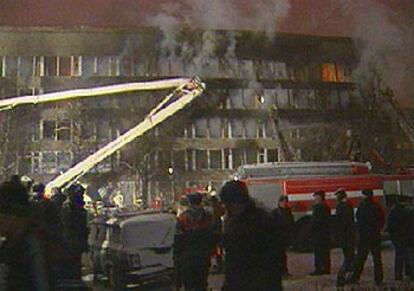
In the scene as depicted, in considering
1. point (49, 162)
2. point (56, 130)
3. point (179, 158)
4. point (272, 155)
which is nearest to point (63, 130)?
point (56, 130)

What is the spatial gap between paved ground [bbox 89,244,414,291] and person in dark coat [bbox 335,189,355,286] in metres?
0.03

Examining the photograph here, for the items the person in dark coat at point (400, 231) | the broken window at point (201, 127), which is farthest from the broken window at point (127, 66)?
the person in dark coat at point (400, 231)

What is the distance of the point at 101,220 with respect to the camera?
6.62 feet

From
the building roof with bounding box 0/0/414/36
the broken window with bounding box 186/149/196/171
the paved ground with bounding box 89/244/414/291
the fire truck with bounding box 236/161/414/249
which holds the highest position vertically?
the building roof with bounding box 0/0/414/36

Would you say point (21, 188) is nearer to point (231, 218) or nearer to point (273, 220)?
point (231, 218)

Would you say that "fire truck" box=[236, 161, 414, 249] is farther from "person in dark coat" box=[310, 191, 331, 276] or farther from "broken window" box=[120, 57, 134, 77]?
"broken window" box=[120, 57, 134, 77]

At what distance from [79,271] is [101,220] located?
0.21m

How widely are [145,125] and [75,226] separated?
475mm

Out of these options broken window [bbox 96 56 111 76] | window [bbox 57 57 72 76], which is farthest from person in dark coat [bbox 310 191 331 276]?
window [bbox 57 57 72 76]

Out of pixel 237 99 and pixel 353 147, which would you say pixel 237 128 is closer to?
→ pixel 237 99

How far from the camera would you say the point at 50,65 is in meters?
2.03

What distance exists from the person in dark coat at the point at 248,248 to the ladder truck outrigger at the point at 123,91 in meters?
0.44

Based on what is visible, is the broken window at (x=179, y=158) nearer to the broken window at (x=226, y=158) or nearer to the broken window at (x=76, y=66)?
the broken window at (x=226, y=158)

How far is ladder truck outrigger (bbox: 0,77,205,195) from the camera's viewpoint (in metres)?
2.00
